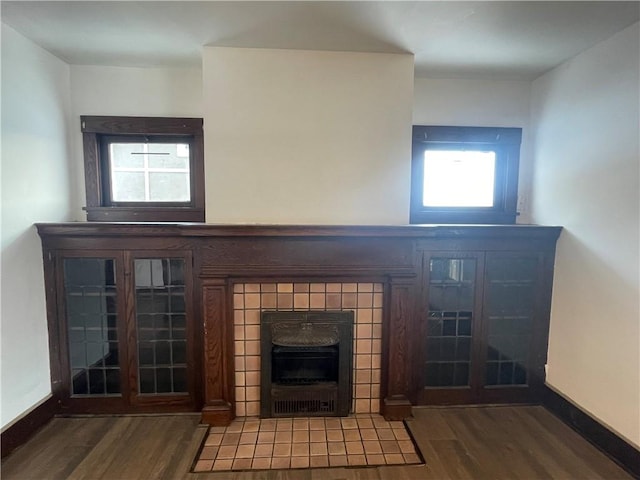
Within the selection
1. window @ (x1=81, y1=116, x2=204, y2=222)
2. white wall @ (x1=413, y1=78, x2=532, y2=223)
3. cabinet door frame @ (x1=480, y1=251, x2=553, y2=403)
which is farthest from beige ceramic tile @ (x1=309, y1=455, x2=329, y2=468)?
white wall @ (x1=413, y1=78, x2=532, y2=223)

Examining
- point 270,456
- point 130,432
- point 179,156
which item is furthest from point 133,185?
point 270,456

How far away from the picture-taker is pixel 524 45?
203cm

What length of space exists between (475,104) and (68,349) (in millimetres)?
3366

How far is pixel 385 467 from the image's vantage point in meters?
1.83

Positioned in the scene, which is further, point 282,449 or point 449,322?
point 449,322

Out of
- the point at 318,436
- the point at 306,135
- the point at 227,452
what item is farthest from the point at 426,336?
the point at 306,135

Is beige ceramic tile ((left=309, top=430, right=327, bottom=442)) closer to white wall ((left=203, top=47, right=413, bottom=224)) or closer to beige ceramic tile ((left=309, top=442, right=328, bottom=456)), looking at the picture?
beige ceramic tile ((left=309, top=442, right=328, bottom=456))

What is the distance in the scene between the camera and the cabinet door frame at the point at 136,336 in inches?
86.8

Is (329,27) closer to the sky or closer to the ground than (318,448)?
closer to the sky

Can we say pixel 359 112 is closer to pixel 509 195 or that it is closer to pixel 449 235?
pixel 449 235

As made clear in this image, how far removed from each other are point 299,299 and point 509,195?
5.93 ft

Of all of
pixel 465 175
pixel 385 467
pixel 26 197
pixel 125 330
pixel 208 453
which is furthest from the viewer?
pixel 465 175

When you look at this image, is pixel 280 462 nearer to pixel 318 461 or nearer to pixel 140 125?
pixel 318 461

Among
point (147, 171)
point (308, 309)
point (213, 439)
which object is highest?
point (147, 171)
